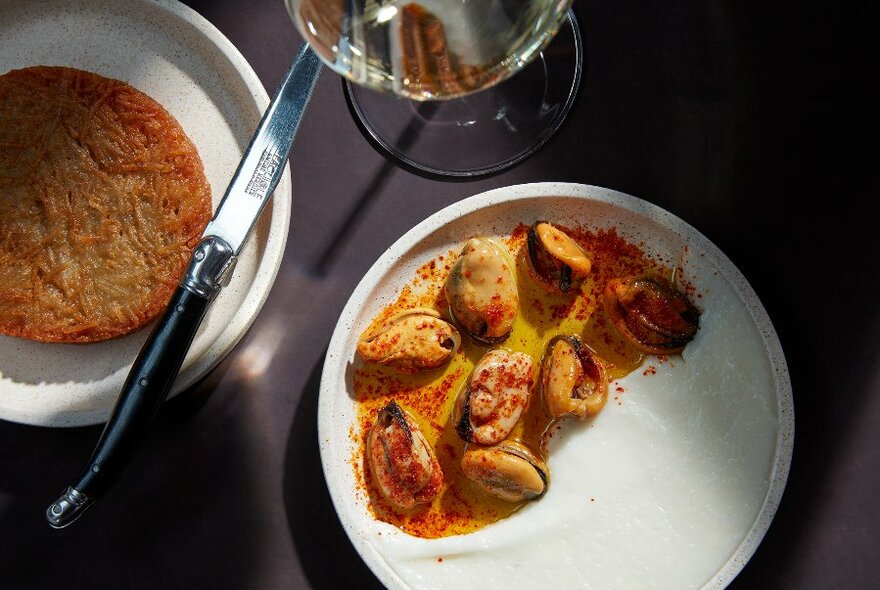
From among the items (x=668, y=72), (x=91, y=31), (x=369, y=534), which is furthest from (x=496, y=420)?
(x=91, y=31)

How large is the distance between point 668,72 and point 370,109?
391 millimetres

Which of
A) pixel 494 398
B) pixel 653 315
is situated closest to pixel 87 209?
pixel 494 398

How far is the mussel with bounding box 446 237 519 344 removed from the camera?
1002mm

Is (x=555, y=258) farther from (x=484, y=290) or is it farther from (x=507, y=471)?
(x=507, y=471)

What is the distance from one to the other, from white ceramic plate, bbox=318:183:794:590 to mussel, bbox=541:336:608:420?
0.12ft

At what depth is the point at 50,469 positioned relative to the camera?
1.10 meters

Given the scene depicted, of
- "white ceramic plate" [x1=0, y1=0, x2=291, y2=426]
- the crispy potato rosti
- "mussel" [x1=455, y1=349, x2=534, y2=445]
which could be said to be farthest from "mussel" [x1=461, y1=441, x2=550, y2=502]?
the crispy potato rosti

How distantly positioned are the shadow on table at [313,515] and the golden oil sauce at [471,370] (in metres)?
0.08

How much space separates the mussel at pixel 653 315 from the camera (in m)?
1.00

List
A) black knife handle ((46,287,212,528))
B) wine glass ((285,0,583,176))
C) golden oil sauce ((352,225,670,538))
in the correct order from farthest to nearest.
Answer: golden oil sauce ((352,225,670,538)) < black knife handle ((46,287,212,528)) < wine glass ((285,0,583,176))

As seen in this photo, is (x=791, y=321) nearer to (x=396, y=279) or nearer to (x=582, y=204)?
(x=582, y=204)

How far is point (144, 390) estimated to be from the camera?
3.08 feet

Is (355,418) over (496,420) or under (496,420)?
under

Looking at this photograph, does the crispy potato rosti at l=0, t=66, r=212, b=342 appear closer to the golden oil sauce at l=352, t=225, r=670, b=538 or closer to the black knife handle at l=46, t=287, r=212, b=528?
the black knife handle at l=46, t=287, r=212, b=528
